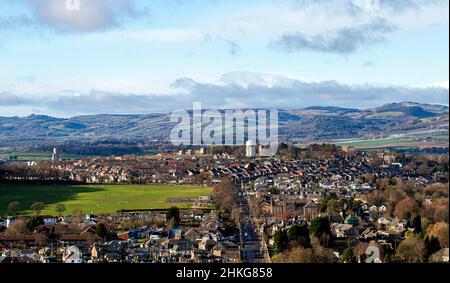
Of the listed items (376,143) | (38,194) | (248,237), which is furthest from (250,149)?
(248,237)

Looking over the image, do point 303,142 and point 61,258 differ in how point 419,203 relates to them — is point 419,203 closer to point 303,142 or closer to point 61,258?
point 61,258

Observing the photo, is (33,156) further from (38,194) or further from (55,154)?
(38,194)

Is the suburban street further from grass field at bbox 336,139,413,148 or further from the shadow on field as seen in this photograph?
grass field at bbox 336,139,413,148

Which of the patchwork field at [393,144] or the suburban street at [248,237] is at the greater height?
the patchwork field at [393,144]

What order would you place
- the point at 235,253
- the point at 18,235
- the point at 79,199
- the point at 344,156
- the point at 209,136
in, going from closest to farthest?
1. the point at 235,253
2. the point at 18,235
3. the point at 79,199
4. the point at 344,156
5. the point at 209,136

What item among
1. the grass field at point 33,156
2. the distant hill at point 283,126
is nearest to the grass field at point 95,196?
the grass field at point 33,156

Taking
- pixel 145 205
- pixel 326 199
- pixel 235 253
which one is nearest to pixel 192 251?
pixel 235 253

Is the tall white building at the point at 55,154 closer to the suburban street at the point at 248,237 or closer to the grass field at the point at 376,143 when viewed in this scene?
the suburban street at the point at 248,237
